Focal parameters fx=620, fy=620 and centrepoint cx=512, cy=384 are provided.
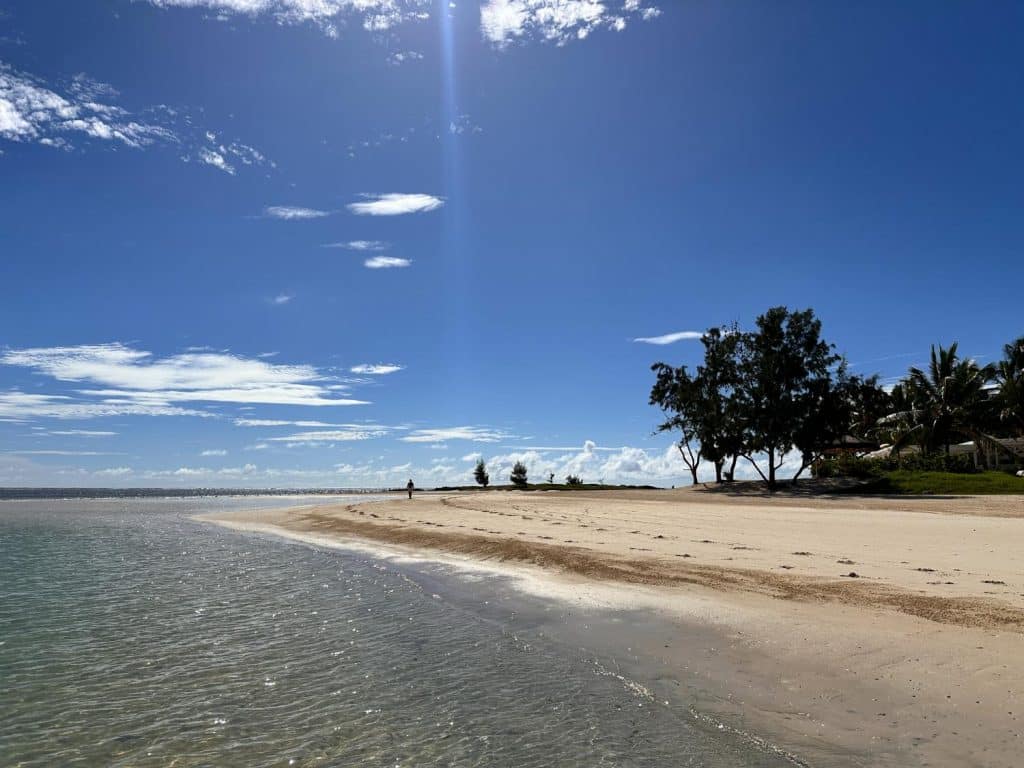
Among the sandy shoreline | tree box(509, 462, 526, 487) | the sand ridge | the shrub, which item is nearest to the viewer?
the sandy shoreline

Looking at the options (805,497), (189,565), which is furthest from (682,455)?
(189,565)

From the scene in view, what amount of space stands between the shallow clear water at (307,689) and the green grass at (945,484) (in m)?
43.0

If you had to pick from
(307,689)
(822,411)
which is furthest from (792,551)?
(822,411)

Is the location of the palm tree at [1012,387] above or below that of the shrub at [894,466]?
above

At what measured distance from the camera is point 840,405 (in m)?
59.1

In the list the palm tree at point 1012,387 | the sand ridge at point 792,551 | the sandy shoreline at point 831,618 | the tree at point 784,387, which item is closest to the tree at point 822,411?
the tree at point 784,387

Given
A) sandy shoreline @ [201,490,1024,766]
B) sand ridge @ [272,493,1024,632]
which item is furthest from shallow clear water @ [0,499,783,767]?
sand ridge @ [272,493,1024,632]

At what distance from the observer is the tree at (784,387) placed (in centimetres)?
5716

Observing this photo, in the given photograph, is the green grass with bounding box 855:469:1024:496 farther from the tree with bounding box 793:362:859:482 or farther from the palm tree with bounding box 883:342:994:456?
the palm tree with bounding box 883:342:994:456

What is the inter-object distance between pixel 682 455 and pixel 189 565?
67775 mm

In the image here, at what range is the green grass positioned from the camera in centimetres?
4219

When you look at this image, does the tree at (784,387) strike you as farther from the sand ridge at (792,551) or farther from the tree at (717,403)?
the sand ridge at (792,551)

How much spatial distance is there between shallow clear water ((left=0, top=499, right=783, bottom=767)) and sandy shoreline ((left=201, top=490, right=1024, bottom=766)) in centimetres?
122

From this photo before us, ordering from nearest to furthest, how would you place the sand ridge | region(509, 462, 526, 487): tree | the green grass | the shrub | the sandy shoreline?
the sandy shoreline < the sand ridge < the green grass < the shrub < region(509, 462, 526, 487): tree
